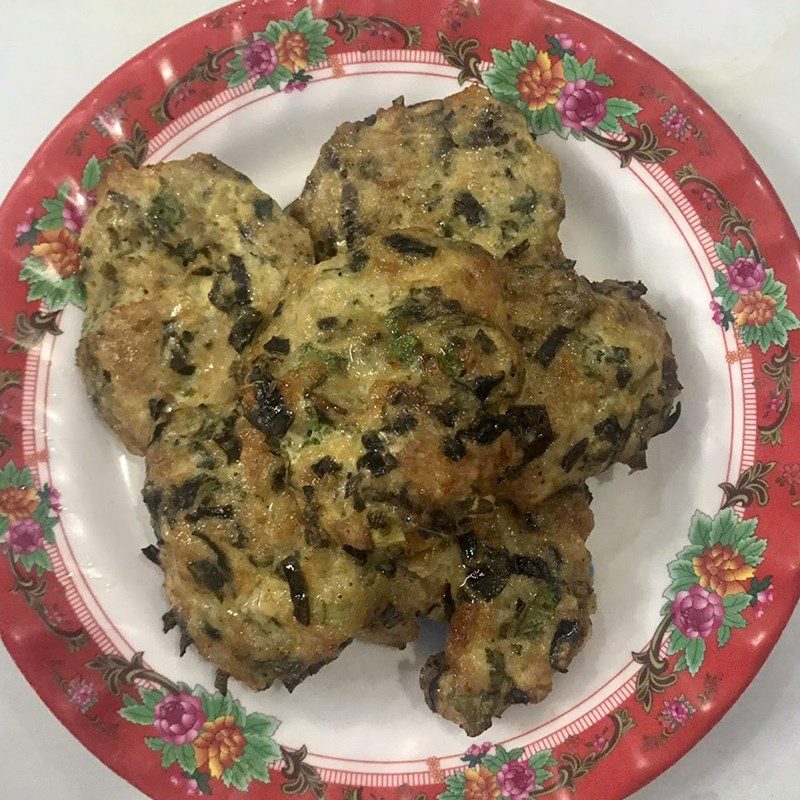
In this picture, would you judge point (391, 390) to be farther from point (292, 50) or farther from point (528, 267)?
point (292, 50)

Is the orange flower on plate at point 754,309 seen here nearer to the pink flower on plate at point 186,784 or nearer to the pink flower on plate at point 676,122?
the pink flower on plate at point 676,122

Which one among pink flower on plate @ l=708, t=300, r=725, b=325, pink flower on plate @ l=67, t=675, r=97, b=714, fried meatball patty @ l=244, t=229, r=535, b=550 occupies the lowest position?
pink flower on plate @ l=67, t=675, r=97, b=714

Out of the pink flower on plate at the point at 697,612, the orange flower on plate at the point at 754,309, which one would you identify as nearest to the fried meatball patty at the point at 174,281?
the orange flower on plate at the point at 754,309

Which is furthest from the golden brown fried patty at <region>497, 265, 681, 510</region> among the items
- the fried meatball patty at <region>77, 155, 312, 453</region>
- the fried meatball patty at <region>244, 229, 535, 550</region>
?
the fried meatball patty at <region>77, 155, 312, 453</region>

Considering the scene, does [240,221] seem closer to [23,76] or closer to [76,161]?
[76,161]

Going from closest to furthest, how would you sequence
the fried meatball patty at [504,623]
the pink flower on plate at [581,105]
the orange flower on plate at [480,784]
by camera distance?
the fried meatball patty at [504,623] < the orange flower on plate at [480,784] < the pink flower on plate at [581,105]

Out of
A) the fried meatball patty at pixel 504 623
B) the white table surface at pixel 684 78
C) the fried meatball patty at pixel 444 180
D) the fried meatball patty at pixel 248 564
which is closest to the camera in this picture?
A: the fried meatball patty at pixel 248 564

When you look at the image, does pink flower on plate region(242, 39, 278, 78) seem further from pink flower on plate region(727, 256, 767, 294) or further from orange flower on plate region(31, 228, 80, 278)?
pink flower on plate region(727, 256, 767, 294)
